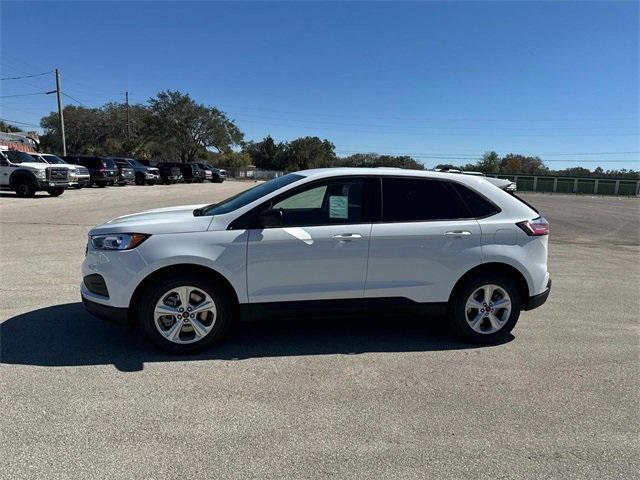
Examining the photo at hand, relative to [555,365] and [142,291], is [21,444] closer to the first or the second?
[142,291]

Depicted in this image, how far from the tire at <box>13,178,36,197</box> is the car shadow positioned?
18141 millimetres

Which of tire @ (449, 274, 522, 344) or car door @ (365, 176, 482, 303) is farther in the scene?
tire @ (449, 274, 522, 344)

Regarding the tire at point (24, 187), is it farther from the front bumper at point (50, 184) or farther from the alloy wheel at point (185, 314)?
the alloy wheel at point (185, 314)

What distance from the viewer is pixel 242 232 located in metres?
4.10

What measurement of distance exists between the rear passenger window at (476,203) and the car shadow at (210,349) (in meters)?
1.32

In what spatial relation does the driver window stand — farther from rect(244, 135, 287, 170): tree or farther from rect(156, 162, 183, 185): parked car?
rect(244, 135, 287, 170): tree

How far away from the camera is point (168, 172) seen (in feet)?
132

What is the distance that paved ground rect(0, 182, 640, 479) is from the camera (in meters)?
2.79

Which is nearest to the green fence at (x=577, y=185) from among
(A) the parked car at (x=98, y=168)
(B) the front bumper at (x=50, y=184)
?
(A) the parked car at (x=98, y=168)

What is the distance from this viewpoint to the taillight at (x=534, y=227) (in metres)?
4.55

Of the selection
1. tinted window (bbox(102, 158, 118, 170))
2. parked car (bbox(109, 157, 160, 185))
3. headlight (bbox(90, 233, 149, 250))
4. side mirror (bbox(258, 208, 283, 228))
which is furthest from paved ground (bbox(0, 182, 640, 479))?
parked car (bbox(109, 157, 160, 185))

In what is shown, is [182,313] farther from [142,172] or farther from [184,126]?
[184,126]

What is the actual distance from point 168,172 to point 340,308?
39.0m

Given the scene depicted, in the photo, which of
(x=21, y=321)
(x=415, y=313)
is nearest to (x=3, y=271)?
(x=21, y=321)
